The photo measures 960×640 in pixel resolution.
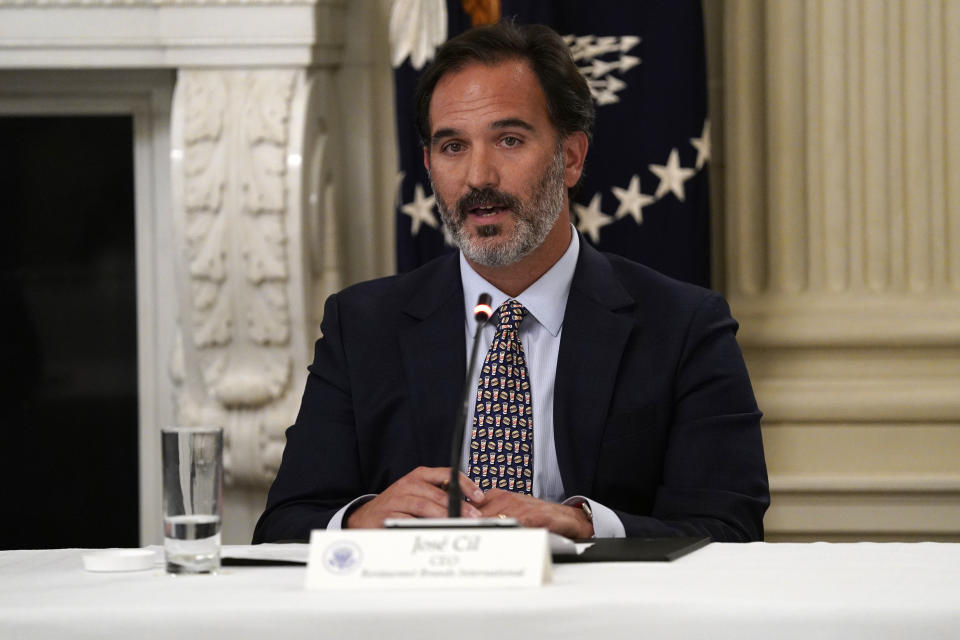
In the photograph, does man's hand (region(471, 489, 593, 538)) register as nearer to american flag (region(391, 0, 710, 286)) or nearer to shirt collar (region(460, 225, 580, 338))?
shirt collar (region(460, 225, 580, 338))

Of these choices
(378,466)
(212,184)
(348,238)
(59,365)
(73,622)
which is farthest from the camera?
(59,365)

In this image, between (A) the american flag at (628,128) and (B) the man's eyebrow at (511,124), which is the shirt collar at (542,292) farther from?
(A) the american flag at (628,128)

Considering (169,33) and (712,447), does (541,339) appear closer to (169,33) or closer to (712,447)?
(712,447)

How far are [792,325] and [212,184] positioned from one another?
1362mm

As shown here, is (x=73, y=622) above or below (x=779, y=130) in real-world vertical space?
below

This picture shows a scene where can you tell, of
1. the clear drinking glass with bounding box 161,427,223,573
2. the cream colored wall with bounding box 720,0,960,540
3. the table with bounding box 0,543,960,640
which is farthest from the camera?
the cream colored wall with bounding box 720,0,960,540

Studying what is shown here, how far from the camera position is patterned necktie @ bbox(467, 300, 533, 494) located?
2006 millimetres

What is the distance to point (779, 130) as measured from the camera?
3059 millimetres

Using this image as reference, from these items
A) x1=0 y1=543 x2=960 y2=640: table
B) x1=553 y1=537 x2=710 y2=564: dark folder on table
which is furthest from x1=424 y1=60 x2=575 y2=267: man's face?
x1=0 y1=543 x2=960 y2=640: table

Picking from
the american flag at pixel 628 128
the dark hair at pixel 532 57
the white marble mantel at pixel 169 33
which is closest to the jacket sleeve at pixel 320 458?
the dark hair at pixel 532 57

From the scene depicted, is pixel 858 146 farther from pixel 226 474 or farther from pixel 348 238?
pixel 226 474

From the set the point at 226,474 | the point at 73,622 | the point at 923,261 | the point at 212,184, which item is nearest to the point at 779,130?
the point at 923,261

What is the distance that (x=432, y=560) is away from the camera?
125cm

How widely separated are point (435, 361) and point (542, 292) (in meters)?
0.21
